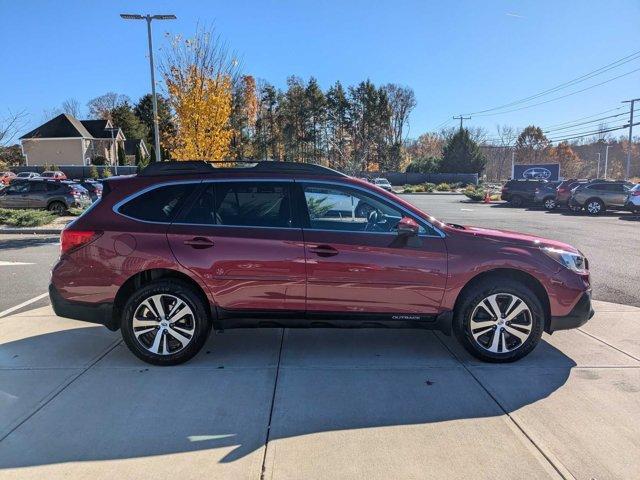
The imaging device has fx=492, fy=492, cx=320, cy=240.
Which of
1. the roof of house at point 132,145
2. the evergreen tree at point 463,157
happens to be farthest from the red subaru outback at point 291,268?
the roof of house at point 132,145

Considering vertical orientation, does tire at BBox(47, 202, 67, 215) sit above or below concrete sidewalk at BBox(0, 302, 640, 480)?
above

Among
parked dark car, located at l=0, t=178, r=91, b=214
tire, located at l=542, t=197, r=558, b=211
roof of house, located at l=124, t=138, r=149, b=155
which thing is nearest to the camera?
parked dark car, located at l=0, t=178, r=91, b=214

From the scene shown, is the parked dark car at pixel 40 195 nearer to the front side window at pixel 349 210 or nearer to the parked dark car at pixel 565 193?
the front side window at pixel 349 210

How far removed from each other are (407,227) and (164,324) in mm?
2302

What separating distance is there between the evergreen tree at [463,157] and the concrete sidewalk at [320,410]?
66093 millimetres

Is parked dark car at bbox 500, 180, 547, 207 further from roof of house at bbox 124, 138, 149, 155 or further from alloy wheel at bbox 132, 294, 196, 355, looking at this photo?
roof of house at bbox 124, 138, 149, 155

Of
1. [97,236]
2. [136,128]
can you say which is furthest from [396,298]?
[136,128]

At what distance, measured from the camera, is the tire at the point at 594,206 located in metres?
23.8

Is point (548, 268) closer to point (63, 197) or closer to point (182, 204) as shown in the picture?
point (182, 204)

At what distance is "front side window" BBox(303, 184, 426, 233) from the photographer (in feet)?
14.6

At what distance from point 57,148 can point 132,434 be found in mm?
71076

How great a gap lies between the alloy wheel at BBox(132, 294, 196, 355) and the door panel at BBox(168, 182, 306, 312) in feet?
1.07

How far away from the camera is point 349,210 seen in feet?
14.8

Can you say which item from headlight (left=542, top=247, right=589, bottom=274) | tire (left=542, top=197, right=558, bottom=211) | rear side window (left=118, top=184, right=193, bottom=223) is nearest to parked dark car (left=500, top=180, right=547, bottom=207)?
tire (left=542, top=197, right=558, bottom=211)
